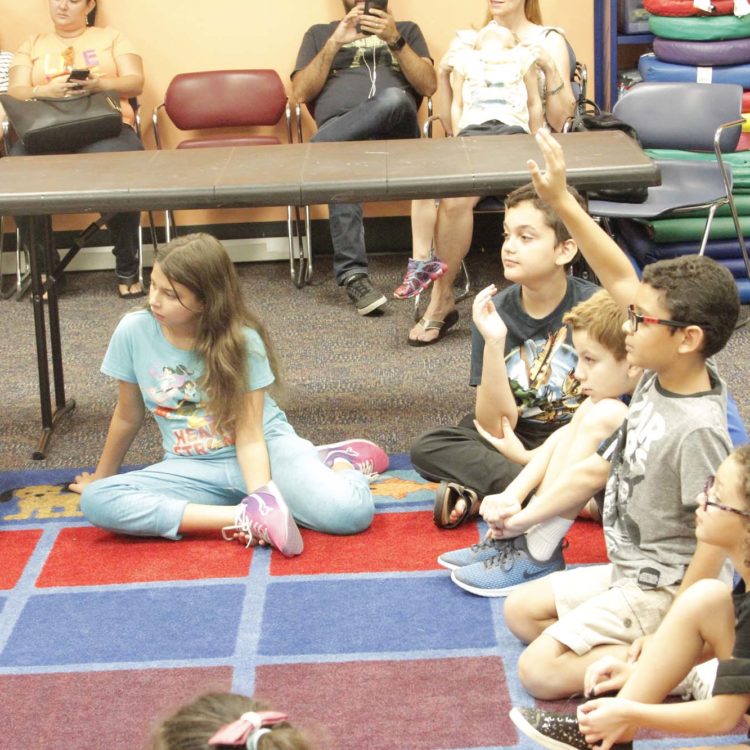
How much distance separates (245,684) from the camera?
2068mm

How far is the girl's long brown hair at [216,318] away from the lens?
2.56m

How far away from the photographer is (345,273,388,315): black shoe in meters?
4.38

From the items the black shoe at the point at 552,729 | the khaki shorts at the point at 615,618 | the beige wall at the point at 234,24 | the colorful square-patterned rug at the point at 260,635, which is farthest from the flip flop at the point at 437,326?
the black shoe at the point at 552,729

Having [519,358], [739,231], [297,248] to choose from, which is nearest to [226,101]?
[297,248]

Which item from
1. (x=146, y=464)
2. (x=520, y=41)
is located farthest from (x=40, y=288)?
(x=520, y=41)

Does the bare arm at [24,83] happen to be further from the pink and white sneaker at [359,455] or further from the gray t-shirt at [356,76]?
the pink and white sneaker at [359,455]

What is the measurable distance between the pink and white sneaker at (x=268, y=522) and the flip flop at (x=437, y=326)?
149 cm

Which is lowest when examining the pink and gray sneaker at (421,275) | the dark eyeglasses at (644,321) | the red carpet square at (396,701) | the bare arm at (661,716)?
the red carpet square at (396,701)

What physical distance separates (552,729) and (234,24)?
4046 mm

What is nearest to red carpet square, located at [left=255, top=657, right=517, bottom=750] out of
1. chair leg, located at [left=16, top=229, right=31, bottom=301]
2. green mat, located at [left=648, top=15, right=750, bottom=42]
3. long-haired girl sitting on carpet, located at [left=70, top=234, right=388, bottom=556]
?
long-haired girl sitting on carpet, located at [left=70, top=234, right=388, bottom=556]

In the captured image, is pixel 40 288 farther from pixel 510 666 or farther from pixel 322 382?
pixel 510 666

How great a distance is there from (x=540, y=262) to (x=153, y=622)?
3.73 feet

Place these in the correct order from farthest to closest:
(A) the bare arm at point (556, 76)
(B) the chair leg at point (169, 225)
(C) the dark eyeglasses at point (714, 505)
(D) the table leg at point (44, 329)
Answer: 1. (B) the chair leg at point (169, 225)
2. (A) the bare arm at point (556, 76)
3. (D) the table leg at point (44, 329)
4. (C) the dark eyeglasses at point (714, 505)

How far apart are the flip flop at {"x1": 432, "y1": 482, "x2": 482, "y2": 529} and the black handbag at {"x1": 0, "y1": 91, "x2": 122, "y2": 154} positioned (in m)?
2.51
